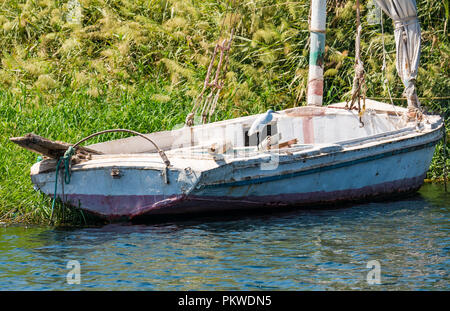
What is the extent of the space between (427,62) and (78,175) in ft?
26.4

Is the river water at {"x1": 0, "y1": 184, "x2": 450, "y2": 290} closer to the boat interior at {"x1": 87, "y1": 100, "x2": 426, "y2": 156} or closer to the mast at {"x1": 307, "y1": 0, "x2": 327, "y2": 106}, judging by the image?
the boat interior at {"x1": 87, "y1": 100, "x2": 426, "y2": 156}

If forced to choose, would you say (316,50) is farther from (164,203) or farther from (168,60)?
(164,203)

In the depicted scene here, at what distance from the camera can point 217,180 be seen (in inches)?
447

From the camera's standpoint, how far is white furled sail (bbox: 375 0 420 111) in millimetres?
13836

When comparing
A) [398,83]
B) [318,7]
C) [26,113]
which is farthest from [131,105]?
[398,83]

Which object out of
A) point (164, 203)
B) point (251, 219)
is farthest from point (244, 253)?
point (251, 219)

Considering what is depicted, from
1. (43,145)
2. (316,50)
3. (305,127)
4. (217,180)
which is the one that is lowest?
(217,180)

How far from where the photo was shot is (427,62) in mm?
16750

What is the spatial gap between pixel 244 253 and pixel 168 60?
7406 mm

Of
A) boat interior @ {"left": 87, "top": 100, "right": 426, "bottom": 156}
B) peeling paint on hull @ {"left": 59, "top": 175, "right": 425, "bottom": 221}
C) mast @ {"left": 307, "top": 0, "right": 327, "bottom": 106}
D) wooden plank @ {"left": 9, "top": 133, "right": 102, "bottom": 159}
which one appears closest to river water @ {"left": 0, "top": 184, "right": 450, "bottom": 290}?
peeling paint on hull @ {"left": 59, "top": 175, "right": 425, "bottom": 221}

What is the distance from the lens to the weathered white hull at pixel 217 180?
1122 centimetres

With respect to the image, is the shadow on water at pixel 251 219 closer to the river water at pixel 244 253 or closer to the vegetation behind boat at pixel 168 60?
the river water at pixel 244 253

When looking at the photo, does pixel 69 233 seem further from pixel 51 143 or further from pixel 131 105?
pixel 131 105

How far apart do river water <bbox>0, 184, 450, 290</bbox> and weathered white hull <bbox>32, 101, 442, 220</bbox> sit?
10.1 inches
